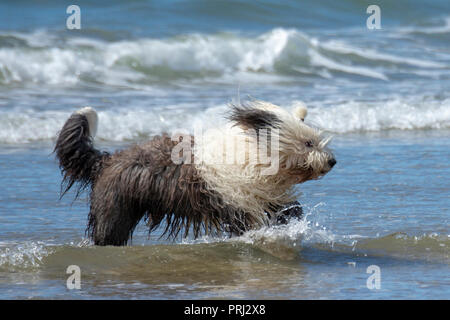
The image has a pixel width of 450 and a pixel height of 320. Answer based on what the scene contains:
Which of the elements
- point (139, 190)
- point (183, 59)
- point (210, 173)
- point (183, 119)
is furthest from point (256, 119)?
point (183, 59)

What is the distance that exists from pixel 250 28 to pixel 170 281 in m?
13.0

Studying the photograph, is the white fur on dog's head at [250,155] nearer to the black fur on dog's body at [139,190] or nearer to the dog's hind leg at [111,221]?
the black fur on dog's body at [139,190]

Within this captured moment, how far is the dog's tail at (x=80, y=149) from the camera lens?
19.9ft

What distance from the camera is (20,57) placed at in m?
14.6

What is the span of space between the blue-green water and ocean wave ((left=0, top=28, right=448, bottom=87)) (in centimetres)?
4

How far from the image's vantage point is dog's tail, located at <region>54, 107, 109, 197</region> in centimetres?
605

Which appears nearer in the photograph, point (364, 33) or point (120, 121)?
point (120, 121)

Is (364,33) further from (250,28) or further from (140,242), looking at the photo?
(140,242)

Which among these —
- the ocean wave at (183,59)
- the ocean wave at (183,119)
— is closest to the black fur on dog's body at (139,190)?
the ocean wave at (183,119)

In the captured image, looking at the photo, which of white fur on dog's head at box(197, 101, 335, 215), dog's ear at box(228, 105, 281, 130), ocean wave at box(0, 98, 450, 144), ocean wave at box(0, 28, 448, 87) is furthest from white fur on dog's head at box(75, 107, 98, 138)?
ocean wave at box(0, 28, 448, 87)

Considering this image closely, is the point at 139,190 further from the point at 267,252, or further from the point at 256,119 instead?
the point at 267,252

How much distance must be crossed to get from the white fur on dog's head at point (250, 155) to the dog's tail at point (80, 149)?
0.79 m

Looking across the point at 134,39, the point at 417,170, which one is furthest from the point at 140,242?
the point at 134,39
